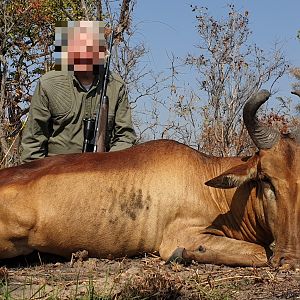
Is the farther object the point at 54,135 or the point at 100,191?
the point at 54,135

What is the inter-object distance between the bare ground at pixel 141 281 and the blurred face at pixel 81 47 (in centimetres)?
223

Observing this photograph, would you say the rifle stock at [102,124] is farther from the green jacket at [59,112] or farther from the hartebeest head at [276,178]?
the hartebeest head at [276,178]

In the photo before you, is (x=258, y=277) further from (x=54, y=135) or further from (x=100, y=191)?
(x=54, y=135)

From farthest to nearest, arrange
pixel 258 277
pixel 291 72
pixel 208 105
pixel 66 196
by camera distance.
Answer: pixel 291 72 → pixel 208 105 → pixel 66 196 → pixel 258 277

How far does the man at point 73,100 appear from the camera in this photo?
22.9ft

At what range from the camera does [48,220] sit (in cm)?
562

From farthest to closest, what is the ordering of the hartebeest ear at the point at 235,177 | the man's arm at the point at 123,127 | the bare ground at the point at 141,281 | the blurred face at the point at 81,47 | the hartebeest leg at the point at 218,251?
1. the man's arm at the point at 123,127
2. the blurred face at the point at 81,47
3. the hartebeest ear at the point at 235,177
4. the hartebeest leg at the point at 218,251
5. the bare ground at the point at 141,281

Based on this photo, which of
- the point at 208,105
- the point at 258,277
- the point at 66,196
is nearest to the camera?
the point at 258,277

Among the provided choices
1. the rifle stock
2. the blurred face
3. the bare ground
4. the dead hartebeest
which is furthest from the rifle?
the bare ground

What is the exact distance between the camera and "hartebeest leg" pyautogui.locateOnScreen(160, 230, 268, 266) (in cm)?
531

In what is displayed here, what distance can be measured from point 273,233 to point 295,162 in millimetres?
562

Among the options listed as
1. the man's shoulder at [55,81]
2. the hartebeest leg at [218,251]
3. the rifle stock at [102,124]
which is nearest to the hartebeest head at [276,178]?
the hartebeest leg at [218,251]

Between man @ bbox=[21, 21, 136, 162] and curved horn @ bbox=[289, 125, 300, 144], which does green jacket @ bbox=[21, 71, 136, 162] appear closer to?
man @ bbox=[21, 21, 136, 162]

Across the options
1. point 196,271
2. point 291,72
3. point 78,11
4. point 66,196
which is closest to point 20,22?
point 78,11
